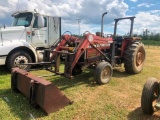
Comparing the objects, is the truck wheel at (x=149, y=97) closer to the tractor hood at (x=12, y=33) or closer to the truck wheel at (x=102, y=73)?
the truck wheel at (x=102, y=73)

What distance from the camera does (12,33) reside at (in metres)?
8.41

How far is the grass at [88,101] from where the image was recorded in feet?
14.1

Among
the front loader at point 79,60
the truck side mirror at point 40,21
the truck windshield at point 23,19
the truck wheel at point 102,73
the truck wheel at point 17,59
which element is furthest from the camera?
the truck windshield at point 23,19

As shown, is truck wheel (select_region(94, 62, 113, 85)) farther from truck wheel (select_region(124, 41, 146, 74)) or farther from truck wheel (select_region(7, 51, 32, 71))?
truck wheel (select_region(7, 51, 32, 71))

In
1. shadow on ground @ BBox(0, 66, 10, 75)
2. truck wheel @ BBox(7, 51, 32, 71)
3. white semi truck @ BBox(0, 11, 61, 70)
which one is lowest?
shadow on ground @ BBox(0, 66, 10, 75)

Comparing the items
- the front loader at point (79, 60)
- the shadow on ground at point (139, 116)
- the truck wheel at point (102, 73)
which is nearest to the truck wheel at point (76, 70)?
the front loader at point (79, 60)

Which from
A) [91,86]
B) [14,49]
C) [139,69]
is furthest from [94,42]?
[14,49]

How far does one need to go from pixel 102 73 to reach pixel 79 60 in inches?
35.5

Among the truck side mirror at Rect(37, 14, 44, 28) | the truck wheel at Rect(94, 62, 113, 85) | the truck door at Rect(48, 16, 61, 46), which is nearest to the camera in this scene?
the truck wheel at Rect(94, 62, 113, 85)

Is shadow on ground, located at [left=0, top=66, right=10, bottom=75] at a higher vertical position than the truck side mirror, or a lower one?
lower

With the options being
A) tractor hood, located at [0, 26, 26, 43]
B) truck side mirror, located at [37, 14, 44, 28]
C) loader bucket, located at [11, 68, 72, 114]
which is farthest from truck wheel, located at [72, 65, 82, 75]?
tractor hood, located at [0, 26, 26, 43]

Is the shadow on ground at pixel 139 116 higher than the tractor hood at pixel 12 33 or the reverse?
the reverse

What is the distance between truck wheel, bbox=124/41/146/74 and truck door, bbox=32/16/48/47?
3.65 metres

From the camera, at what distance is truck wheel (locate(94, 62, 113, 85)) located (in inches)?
249
